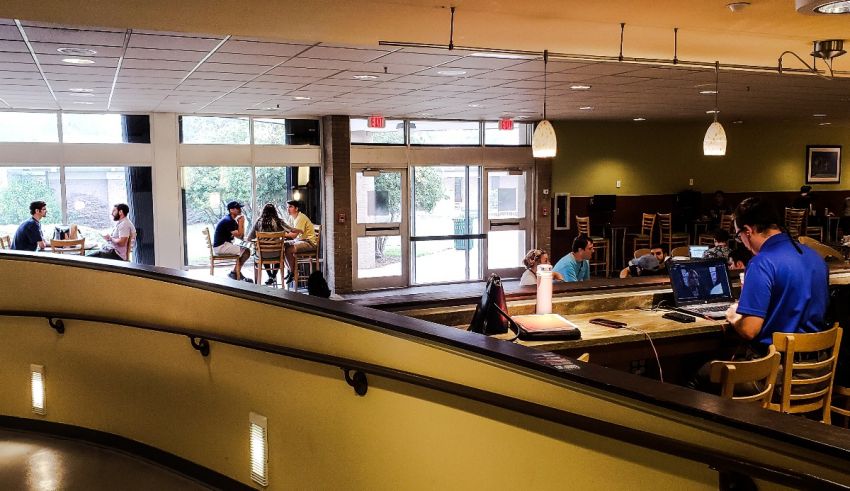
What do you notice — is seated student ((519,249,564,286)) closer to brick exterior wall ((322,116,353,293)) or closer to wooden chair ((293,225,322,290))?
wooden chair ((293,225,322,290))

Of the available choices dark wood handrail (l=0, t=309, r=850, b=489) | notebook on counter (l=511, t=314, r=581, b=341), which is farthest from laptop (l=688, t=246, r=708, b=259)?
dark wood handrail (l=0, t=309, r=850, b=489)

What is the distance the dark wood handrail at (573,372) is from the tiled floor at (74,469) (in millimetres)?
790

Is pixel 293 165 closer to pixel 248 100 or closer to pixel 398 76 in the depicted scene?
pixel 248 100

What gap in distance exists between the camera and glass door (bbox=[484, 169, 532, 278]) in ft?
42.6

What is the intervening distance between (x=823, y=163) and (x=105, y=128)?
51.9ft

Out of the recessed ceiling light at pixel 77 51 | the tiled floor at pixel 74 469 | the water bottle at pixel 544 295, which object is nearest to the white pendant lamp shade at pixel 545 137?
the water bottle at pixel 544 295

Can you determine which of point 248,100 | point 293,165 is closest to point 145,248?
point 293,165

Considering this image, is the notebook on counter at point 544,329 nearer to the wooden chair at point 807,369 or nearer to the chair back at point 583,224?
the wooden chair at point 807,369

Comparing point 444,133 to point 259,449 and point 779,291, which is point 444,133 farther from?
point 259,449

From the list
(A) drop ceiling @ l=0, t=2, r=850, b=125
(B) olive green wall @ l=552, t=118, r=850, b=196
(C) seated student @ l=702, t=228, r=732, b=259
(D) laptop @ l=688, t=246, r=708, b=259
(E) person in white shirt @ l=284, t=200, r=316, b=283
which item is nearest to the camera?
(A) drop ceiling @ l=0, t=2, r=850, b=125

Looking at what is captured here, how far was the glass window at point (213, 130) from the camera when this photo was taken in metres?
11.0

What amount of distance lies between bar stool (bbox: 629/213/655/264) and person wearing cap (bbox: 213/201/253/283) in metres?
7.89

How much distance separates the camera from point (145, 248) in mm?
11047

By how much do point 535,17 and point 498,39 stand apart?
29.9 inches
